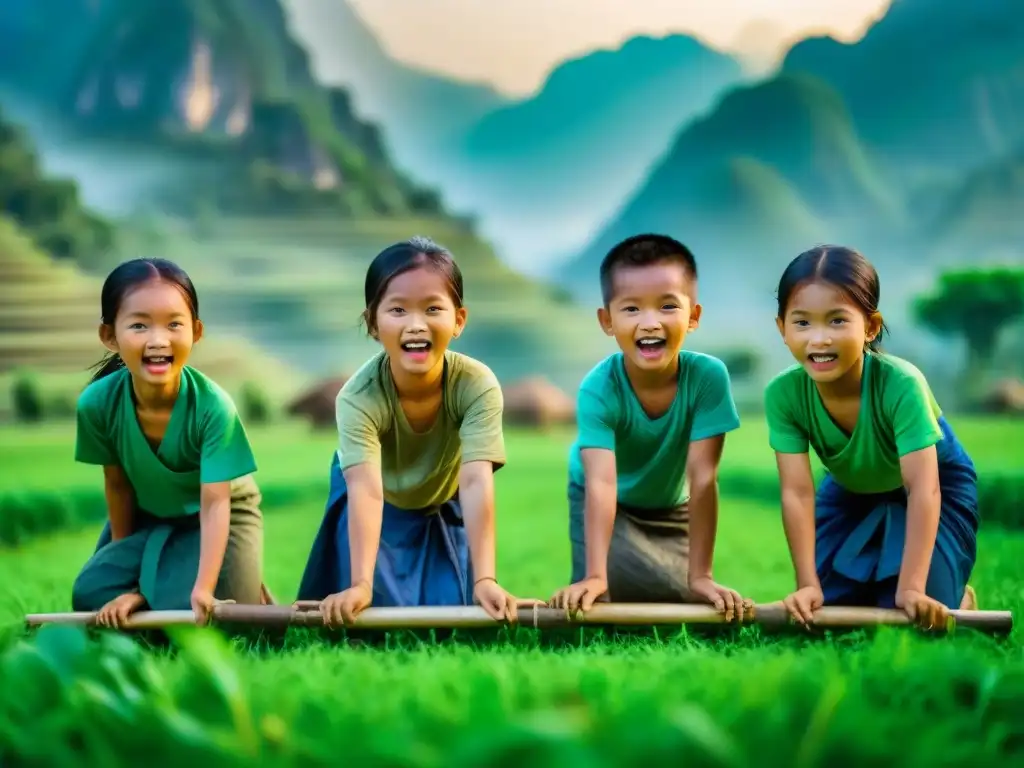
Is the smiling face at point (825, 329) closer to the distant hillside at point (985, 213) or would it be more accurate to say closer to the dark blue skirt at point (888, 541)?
the dark blue skirt at point (888, 541)

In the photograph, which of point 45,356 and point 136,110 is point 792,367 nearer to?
point 45,356

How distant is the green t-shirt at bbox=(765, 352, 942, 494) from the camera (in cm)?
297

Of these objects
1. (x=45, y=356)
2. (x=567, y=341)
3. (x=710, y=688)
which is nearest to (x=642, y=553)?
(x=710, y=688)

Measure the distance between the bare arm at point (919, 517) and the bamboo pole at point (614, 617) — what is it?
125 millimetres

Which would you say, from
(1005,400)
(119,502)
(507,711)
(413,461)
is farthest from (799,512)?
(1005,400)

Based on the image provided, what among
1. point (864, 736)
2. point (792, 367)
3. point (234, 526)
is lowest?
point (864, 736)

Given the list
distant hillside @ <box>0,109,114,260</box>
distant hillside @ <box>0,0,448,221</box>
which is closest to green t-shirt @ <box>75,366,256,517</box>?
distant hillside @ <box>0,109,114,260</box>

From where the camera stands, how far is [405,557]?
137 inches

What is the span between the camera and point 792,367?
3.18 metres

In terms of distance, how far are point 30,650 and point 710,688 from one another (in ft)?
3.91

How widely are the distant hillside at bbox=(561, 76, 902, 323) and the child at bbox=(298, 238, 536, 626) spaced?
2933 cm

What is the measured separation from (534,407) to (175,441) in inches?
545

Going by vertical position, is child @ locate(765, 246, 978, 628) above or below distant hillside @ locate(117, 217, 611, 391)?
below

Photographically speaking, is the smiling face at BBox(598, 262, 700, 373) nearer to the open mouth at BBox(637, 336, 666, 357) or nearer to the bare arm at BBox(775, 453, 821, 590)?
the open mouth at BBox(637, 336, 666, 357)
